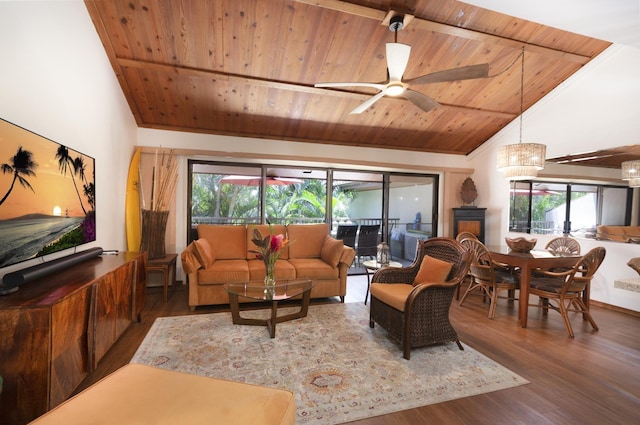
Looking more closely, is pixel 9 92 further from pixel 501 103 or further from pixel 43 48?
pixel 501 103

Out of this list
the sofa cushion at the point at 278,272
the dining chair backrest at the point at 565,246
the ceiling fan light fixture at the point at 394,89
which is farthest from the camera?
the dining chair backrest at the point at 565,246

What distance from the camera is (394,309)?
2.55 meters

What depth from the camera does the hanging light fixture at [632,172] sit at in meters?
3.54

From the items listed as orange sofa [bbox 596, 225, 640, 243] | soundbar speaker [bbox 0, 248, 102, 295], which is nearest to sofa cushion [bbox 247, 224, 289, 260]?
soundbar speaker [bbox 0, 248, 102, 295]

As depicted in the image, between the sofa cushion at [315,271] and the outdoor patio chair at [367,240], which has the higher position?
the outdoor patio chair at [367,240]

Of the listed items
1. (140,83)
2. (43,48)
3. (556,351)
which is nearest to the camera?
(43,48)

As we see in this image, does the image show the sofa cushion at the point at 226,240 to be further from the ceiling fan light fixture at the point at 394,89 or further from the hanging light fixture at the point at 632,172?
the hanging light fixture at the point at 632,172

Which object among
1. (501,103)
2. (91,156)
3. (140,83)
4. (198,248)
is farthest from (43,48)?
(501,103)

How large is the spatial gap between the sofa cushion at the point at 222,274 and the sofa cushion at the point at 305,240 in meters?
0.86

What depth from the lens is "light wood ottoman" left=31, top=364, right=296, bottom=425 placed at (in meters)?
1.00

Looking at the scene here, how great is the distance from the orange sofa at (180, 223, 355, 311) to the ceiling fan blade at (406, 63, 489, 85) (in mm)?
2147

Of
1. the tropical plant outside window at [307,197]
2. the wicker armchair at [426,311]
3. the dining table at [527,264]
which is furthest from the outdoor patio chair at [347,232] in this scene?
the dining table at [527,264]

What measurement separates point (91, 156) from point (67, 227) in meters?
0.88

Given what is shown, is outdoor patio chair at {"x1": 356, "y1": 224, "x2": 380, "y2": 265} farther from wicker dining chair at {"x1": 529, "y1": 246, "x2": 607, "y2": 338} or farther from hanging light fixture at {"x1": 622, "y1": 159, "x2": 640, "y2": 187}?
hanging light fixture at {"x1": 622, "y1": 159, "x2": 640, "y2": 187}
